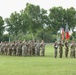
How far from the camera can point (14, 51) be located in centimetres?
3644

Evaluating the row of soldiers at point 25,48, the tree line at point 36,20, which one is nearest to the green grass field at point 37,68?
the row of soldiers at point 25,48

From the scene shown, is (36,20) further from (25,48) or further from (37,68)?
(37,68)

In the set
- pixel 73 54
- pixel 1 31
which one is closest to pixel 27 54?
pixel 73 54

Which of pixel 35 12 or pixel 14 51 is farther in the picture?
pixel 35 12

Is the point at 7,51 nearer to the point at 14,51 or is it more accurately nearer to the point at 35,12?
the point at 14,51

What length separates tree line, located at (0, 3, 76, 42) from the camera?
269ft

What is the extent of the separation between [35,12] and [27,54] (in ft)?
159

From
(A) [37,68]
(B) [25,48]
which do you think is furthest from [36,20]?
(A) [37,68]

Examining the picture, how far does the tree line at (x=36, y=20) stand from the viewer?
3231 inches

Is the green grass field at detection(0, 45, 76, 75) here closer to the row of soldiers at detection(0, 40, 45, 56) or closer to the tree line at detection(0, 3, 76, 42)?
the row of soldiers at detection(0, 40, 45, 56)

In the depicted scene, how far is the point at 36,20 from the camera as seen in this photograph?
85438 mm

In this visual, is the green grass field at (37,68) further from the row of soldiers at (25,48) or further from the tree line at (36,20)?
the tree line at (36,20)

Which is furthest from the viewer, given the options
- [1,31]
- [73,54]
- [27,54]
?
[1,31]

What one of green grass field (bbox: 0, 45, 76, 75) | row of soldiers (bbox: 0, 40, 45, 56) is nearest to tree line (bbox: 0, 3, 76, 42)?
row of soldiers (bbox: 0, 40, 45, 56)
